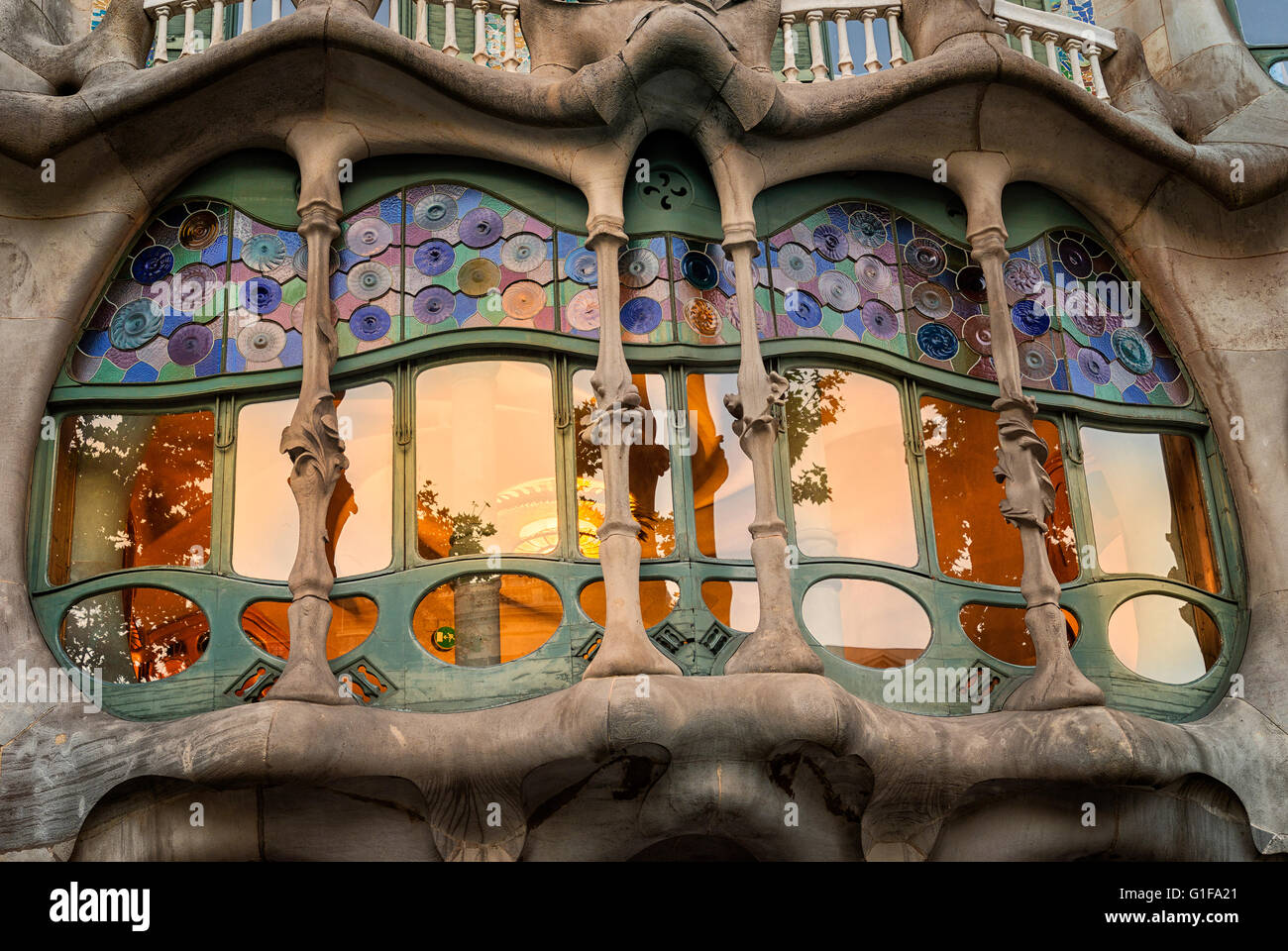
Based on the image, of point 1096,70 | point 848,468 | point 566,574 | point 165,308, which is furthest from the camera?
point 1096,70

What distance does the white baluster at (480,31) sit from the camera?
452 inches

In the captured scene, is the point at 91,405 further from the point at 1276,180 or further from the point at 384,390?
the point at 1276,180

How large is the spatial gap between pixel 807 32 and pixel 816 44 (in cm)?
123

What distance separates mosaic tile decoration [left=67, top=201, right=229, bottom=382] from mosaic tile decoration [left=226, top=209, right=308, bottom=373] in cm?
9

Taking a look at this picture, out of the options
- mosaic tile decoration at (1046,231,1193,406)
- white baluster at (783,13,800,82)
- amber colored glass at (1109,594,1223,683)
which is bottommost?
amber colored glass at (1109,594,1223,683)

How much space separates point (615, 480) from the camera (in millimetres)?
9609

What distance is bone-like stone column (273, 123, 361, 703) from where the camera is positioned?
9312mm

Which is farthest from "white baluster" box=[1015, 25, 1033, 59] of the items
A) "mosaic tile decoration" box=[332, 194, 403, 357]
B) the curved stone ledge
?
the curved stone ledge

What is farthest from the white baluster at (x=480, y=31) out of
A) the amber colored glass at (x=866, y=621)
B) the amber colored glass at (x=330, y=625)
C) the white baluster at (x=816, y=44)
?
the amber colored glass at (x=866, y=621)

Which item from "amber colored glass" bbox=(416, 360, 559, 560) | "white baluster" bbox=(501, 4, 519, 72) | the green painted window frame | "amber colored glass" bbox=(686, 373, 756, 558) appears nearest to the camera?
the green painted window frame

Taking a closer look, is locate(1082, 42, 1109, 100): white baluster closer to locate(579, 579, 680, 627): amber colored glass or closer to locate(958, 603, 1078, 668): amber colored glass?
locate(958, 603, 1078, 668): amber colored glass

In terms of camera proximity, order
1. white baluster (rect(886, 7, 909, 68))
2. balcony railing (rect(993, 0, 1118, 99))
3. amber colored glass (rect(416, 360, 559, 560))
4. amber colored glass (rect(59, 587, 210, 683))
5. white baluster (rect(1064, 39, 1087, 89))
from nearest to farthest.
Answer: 1. amber colored glass (rect(59, 587, 210, 683))
2. amber colored glass (rect(416, 360, 559, 560))
3. white baluster (rect(886, 7, 909, 68))
4. balcony railing (rect(993, 0, 1118, 99))
5. white baluster (rect(1064, 39, 1087, 89))

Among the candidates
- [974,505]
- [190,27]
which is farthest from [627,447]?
[190,27]

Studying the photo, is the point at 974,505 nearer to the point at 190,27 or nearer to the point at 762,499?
the point at 762,499
